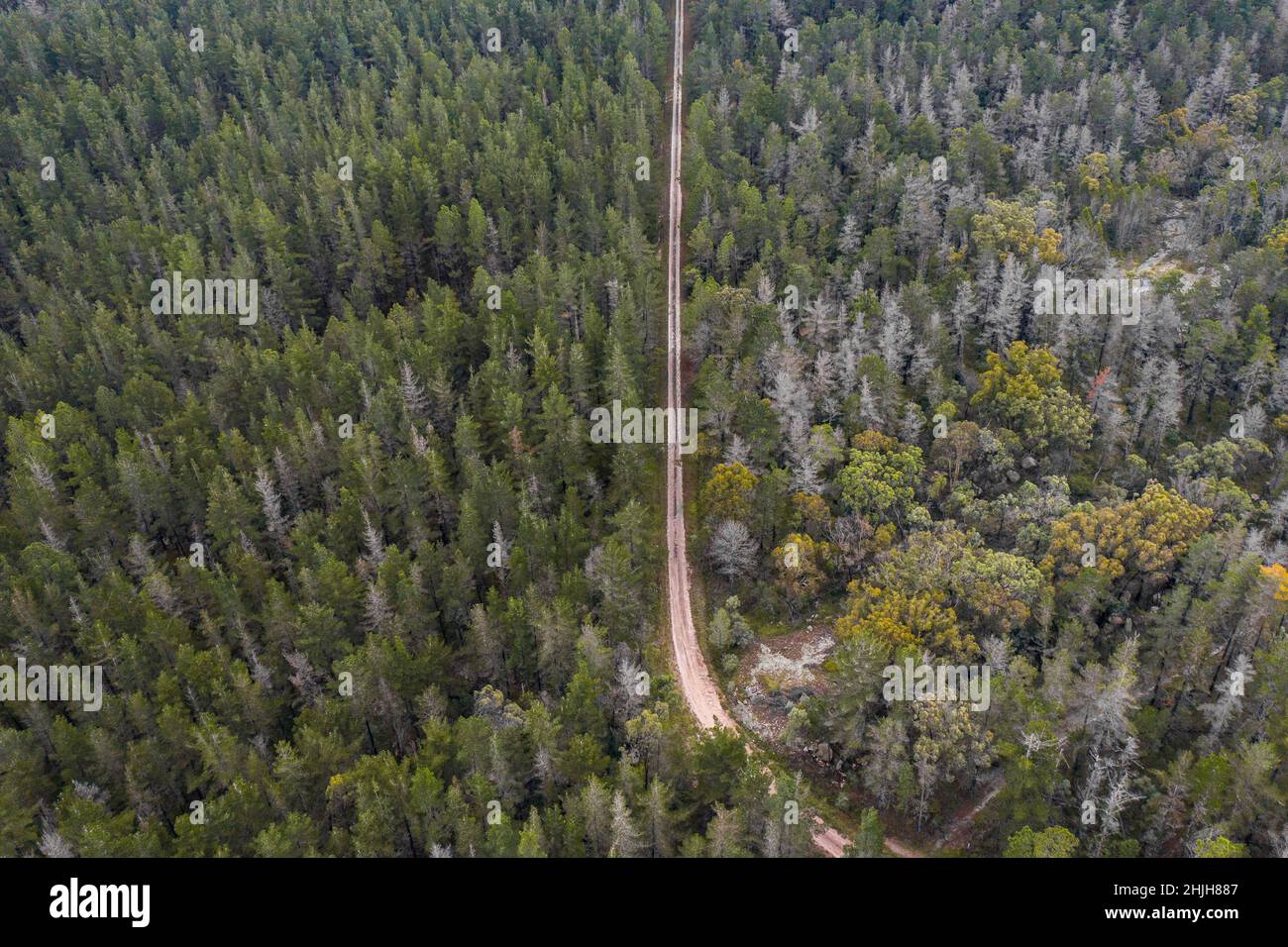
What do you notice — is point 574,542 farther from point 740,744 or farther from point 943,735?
point 943,735

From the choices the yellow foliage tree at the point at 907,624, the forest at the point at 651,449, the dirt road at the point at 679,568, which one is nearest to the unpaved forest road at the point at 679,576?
the dirt road at the point at 679,568

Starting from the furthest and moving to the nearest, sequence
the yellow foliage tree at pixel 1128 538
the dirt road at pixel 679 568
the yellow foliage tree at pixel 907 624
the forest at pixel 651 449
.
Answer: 1. the yellow foliage tree at pixel 1128 538
2. the dirt road at pixel 679 568
3. the yellow foliage tree at pixel 907 624
4. the forest at pixel 651 449

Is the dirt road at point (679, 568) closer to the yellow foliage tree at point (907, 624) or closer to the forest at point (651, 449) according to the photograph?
the forest at point (651, 449)

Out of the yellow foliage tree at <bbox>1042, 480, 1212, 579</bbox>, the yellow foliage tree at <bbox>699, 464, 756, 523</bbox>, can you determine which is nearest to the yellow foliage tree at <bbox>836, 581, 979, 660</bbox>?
the yellow foliage tree at <bbox>1042, 480, 1212, 579</bbox>

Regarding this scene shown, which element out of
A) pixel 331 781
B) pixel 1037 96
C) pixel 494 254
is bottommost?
pixel 331 781

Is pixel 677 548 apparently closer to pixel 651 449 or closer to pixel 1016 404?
pixel 651 449

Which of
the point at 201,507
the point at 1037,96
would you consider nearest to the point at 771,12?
the point at 1037,96
